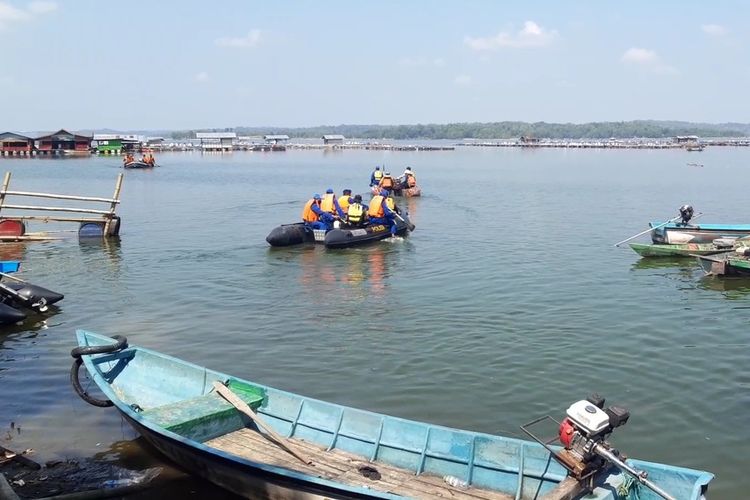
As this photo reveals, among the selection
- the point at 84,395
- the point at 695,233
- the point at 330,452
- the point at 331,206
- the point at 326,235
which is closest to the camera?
the point at 330,452

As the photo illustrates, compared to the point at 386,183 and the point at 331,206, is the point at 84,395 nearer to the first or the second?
the point at 331,206

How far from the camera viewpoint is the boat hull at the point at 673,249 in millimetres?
24141

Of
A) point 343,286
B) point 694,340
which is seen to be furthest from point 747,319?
point 343,286

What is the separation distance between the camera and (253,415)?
10.1 metres

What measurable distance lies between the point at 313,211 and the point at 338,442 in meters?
19.4

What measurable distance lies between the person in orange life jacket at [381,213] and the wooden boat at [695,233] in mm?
10536

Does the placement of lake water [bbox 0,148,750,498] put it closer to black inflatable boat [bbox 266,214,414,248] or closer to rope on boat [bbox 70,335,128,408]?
black inflatable boat [bbox 266,214,414,248]

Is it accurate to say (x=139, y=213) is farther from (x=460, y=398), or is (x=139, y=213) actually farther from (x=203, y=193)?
(x=460, y=398)

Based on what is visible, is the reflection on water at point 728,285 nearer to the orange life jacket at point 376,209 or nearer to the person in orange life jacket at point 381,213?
the person in orange life jacket at point 381,213

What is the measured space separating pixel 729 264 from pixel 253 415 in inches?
679

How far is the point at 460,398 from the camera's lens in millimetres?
12914

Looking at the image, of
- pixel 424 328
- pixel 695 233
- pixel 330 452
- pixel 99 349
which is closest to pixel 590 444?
pixel 330 452

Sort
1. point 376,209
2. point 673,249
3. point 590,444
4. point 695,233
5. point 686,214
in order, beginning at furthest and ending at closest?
point 376,209, point 686,214, point 695,233, point 673,249, point 590,444

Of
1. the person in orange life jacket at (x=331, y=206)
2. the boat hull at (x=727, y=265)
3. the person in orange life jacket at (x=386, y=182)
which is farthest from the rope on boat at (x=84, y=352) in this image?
the person in orange life jacket at (x=386, y=182)
